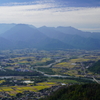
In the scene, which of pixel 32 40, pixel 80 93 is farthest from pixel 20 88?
pixel 32 40

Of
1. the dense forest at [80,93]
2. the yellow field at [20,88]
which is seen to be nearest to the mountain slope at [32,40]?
the yellow field at [20,88]

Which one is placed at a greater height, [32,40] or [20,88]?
[32,40]

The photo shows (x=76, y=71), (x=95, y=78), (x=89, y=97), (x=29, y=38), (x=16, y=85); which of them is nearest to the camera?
(x=89, y=97)

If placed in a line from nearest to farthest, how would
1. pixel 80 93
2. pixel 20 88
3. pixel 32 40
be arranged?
pixel 80 93 → pixel 20 88 → pixel 32 40

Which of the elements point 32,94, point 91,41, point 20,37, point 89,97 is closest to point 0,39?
point 20,37

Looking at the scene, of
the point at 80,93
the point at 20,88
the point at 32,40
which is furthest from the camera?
the point at 32,40

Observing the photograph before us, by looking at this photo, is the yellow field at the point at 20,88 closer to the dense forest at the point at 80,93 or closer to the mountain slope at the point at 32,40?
the dense forest at the point at 80,93

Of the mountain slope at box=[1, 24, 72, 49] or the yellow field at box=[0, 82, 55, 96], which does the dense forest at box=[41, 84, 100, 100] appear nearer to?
the yellow field at box=[0, 82, 55, 96]

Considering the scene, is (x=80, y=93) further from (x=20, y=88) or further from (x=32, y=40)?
(x=32, y=40)

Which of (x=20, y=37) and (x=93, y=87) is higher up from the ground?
(x=20, y=37)

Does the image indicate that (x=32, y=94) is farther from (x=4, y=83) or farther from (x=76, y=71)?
(x=76, y=71)

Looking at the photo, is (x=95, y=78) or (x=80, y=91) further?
(x=95, y=78)
